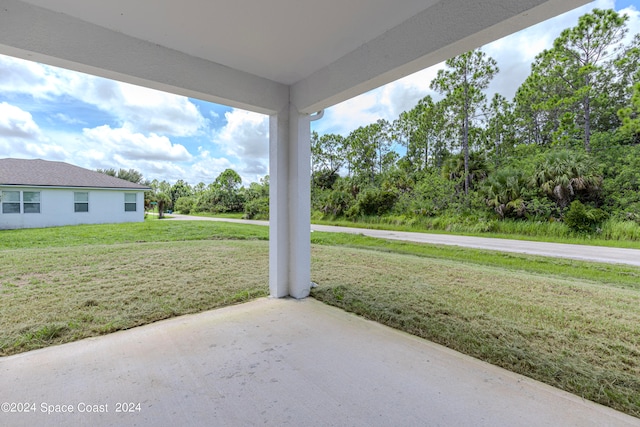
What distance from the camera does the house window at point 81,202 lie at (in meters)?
5.63

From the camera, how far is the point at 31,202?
5.09 meters

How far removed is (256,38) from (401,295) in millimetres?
2829

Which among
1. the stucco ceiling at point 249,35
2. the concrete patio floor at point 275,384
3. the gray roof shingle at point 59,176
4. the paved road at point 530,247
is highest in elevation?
the stucco ceiling at point 249,35

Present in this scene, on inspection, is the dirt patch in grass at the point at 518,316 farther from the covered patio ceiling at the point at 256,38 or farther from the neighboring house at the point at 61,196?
the neighboring house at the point at 61,196

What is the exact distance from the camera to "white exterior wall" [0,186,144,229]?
16.5ft

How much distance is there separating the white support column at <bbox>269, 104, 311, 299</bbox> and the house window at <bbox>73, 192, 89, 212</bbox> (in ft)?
17.4

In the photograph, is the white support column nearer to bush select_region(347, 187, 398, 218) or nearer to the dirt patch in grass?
the dirt patch in grass

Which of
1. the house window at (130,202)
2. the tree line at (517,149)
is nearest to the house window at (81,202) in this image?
the house window at (130,202)

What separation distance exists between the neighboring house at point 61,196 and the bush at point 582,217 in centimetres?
754

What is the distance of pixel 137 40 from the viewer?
77.1 inches

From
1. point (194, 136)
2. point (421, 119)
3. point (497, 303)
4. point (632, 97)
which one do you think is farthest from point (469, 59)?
point (194, 136)

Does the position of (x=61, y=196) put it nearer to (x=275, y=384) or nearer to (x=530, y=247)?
(x=275, y=384)

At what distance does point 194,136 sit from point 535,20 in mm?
5966

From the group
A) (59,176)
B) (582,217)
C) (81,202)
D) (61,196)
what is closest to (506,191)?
(582,217)
